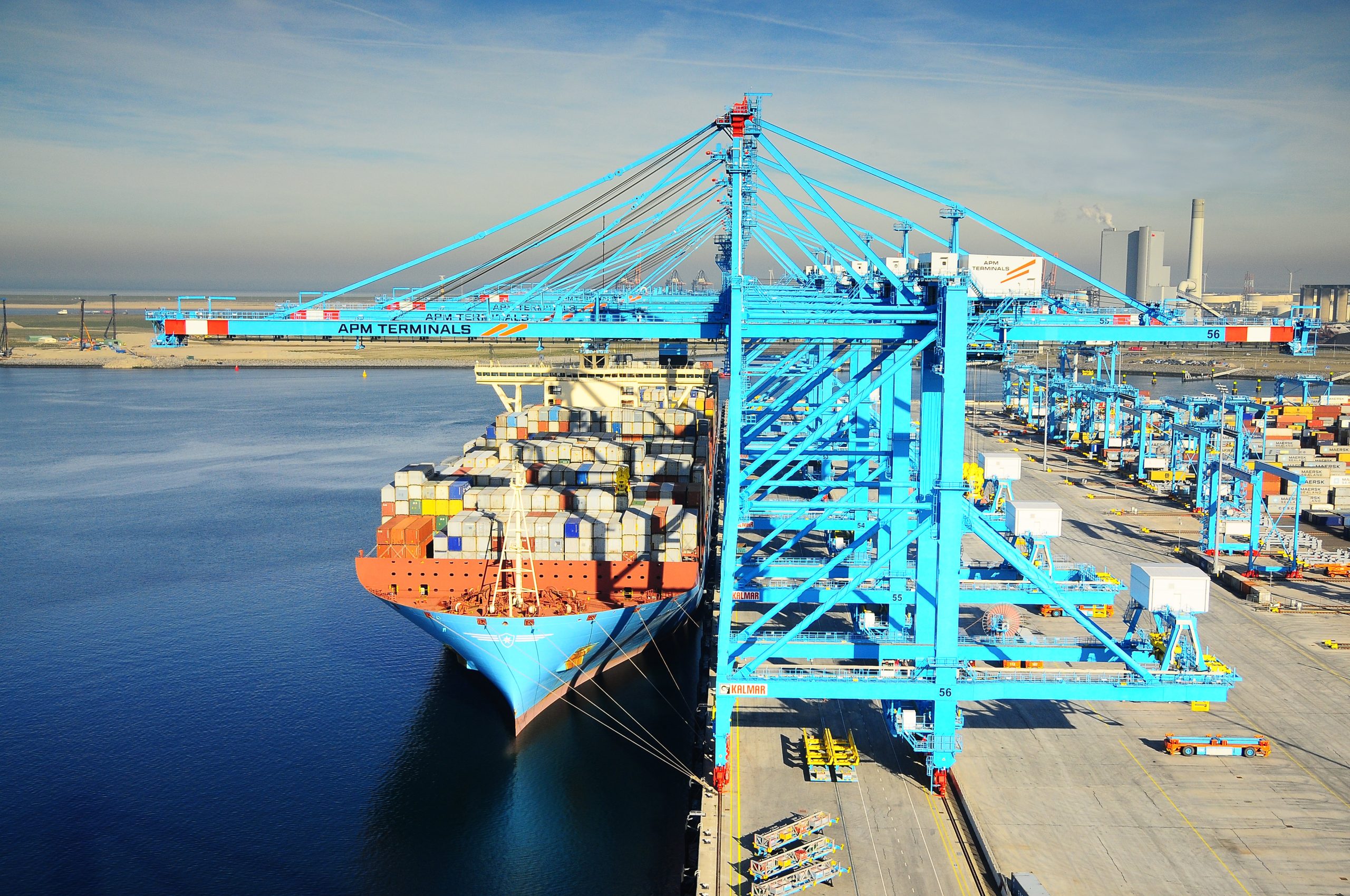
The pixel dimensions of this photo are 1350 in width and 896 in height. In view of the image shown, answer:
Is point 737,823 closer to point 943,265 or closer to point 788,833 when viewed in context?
point 788,833

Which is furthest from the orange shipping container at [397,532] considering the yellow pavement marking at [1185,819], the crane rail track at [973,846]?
the yellow pavement marking at [1185,819]

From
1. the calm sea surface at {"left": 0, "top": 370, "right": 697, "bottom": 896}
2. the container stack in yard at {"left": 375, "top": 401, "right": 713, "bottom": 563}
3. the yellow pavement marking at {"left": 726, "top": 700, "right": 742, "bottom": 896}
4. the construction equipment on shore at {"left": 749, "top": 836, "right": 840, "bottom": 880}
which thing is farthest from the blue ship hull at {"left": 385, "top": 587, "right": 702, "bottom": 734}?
the construction equipment on shore at {"left": 749, "top": 836, "right": 840, "bottom": 880}

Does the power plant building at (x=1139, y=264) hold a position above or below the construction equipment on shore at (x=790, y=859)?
above

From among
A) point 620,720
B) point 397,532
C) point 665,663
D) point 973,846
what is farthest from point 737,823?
point 397,532

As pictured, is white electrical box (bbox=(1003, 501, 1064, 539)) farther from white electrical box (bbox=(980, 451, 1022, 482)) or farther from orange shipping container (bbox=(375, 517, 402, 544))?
orange shipping container (bbox=(375, 517, 402, 544))

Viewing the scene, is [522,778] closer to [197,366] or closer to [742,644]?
[742,644]

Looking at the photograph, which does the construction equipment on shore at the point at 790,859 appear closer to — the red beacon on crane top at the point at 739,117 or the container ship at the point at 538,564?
the container ship at the point at 538,564
